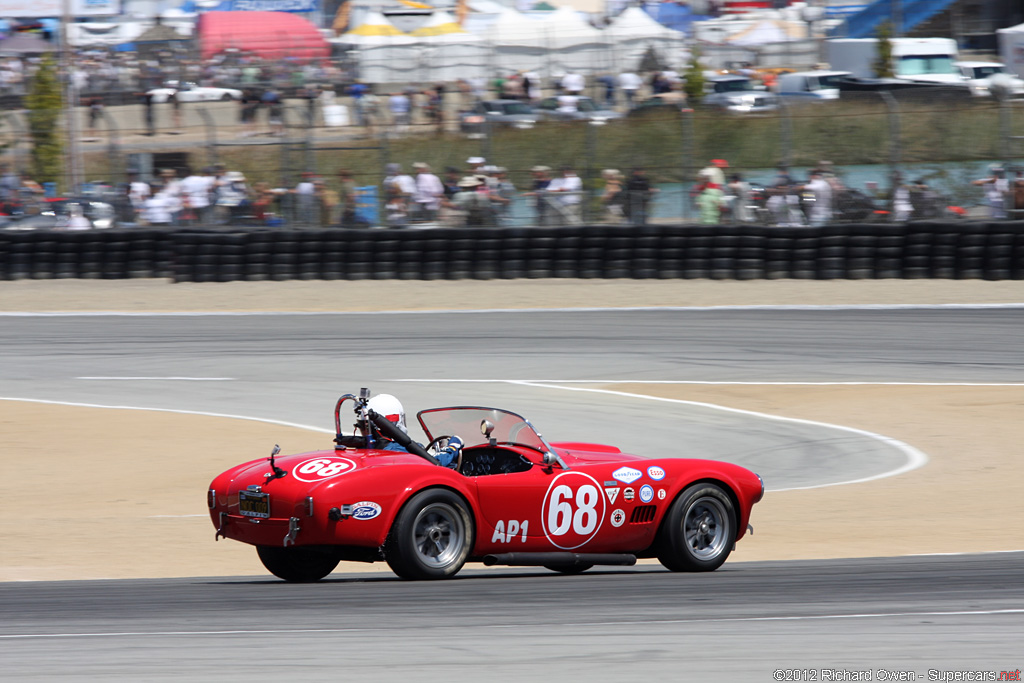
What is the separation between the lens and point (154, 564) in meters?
7.35

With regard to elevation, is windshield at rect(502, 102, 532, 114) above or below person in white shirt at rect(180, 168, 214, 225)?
above

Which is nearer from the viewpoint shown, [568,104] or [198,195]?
[198,195]

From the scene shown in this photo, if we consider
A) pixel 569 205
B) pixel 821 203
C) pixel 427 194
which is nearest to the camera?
pixel 821 203

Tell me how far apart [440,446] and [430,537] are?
0.70m

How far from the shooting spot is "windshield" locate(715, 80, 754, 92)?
28281 mm

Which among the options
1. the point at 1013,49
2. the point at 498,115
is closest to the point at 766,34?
the point at 1013,49

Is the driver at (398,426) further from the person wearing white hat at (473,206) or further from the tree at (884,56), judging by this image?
the tree at (884,56)

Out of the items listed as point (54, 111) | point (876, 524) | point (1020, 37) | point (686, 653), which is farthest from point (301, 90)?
point (686, 653)

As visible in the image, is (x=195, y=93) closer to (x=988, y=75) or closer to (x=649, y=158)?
(x=649, y=158)

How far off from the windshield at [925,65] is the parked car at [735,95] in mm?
3206

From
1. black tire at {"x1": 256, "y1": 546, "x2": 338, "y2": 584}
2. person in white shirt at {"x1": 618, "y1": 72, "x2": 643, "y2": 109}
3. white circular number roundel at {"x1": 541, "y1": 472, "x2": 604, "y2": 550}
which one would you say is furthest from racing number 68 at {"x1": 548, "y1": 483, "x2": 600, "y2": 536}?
person in white shirt at {"x1": 618, "y1": 72, "x2": 643, "y2": 109}

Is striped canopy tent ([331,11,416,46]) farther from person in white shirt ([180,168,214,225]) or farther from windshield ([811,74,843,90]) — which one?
person in white shirt ([180,168,214,225])

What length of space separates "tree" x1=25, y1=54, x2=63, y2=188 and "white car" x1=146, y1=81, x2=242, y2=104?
88.0 inches

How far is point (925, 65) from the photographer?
95.4ft
